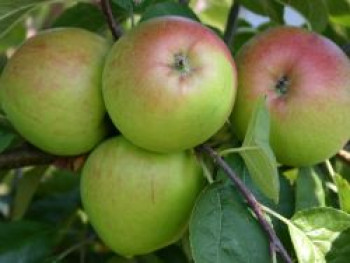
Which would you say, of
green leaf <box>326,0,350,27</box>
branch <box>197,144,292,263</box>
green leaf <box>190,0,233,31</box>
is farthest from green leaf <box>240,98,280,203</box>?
green leaf <box>190,0,233,31</box>

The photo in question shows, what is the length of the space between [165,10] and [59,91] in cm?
20

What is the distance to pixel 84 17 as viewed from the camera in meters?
1.24

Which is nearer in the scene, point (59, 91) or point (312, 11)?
point (59, 91)

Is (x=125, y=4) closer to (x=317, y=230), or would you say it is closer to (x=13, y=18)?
(x=13, y=18)

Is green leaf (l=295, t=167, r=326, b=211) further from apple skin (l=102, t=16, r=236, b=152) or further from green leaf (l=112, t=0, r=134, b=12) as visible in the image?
green leaf (l=112, t=0, r=134, b=12)

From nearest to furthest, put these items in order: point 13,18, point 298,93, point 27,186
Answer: point 298,93 < point 13,18 < point 27,186

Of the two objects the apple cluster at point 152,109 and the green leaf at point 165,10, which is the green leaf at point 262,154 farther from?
the green leaf at point 165,10

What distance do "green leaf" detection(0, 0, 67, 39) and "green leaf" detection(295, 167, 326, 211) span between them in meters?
0.44

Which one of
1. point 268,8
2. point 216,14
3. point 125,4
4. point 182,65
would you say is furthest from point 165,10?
point 216,14

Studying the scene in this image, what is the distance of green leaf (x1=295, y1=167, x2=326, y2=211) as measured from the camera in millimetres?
1009

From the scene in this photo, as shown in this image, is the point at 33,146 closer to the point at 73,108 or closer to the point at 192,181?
the point at 73,108

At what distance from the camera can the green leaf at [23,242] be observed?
49.2 inches

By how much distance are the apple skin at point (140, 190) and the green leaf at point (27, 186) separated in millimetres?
343

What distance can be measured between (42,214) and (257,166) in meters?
0.70
